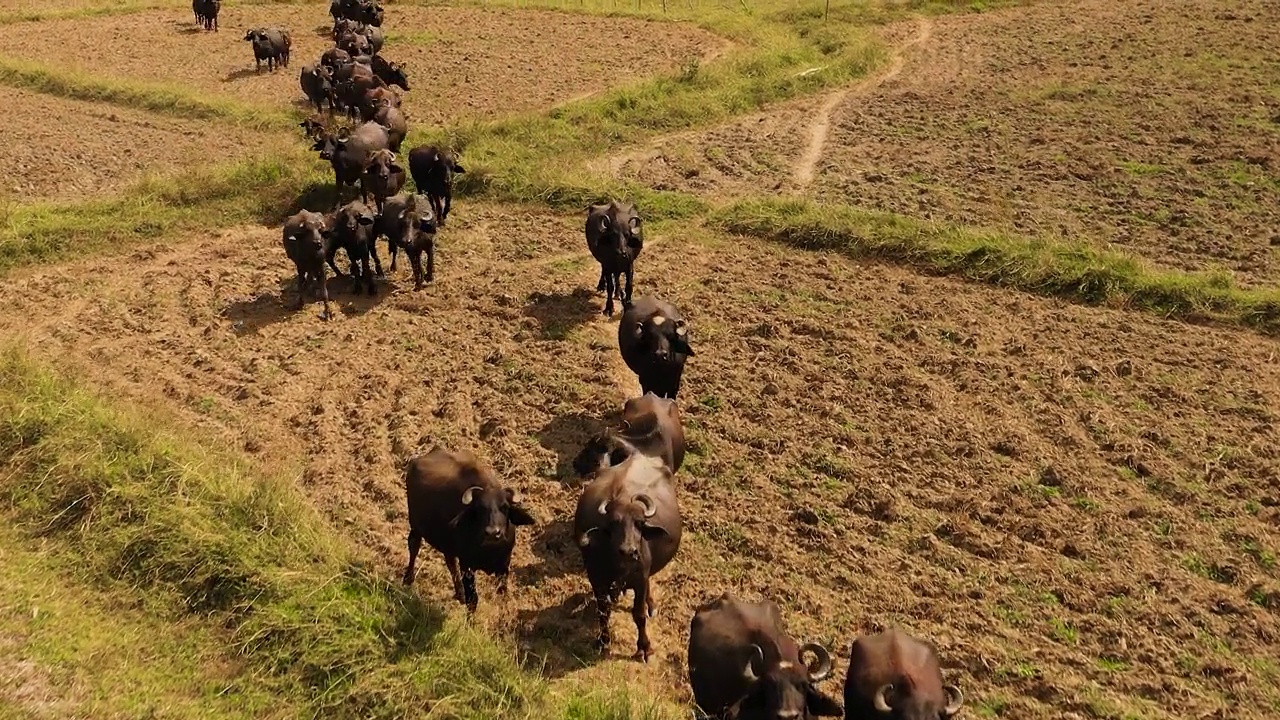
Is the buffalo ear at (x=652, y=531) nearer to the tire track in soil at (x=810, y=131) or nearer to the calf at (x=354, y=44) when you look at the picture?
the tire track in soil at (x=810, y=131)

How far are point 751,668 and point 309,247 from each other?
369 inches

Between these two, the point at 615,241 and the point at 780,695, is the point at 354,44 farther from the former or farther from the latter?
the point at 780,695

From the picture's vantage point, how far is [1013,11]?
29.0 m

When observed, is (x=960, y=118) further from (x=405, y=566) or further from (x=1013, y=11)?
(x=405, y=566)

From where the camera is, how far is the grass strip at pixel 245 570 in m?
6.74

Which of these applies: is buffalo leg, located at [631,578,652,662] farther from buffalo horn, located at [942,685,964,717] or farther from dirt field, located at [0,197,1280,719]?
buffalo horn, located at [942,685,964,717]

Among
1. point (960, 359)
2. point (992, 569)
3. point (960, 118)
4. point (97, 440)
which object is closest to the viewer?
point (992, 569)

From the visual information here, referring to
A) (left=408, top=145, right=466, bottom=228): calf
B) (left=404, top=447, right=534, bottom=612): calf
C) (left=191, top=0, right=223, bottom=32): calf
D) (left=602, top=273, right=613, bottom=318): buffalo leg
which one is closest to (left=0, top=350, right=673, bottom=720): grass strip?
(left=404, top=447, right=534, bottom=612): calf

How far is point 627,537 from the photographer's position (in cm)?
704

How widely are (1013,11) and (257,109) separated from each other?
22.9 m

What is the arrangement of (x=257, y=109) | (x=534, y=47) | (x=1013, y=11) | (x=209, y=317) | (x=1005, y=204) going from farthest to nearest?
(x=1013, y=11), (x=534, y=47), (x=257, y=109), (x=1005, y=204), (x=209, y=317)

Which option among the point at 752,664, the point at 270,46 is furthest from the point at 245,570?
the point at 270,46

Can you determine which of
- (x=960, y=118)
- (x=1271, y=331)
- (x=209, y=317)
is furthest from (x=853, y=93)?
(x=209, y=317)

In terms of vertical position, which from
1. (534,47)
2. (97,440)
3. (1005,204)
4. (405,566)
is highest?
(534,47)
